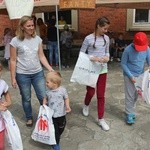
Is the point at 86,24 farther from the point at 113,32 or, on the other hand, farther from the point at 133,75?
the point at 133,75

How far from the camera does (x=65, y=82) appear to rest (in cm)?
734

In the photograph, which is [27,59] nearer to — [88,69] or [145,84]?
[88,69]

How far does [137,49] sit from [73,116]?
1.65 m

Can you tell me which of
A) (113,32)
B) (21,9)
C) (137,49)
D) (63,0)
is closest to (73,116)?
(137,49)

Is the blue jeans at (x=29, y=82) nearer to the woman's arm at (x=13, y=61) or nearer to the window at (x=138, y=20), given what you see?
the woman's arm at (x=13, y=61)

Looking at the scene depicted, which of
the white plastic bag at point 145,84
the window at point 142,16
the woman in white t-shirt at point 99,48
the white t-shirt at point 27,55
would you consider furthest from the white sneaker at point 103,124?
the window at point 142,16

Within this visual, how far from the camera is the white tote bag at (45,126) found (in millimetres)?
3611

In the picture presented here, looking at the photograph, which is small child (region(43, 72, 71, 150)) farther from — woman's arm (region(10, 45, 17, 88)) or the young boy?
the young boy

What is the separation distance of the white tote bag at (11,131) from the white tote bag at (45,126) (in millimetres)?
390

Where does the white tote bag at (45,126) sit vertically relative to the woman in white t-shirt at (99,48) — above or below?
below

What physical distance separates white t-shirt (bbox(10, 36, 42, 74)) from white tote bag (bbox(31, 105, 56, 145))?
2.36 feet

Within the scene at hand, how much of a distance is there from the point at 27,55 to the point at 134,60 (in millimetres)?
1540

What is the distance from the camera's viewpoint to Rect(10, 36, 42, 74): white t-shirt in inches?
157

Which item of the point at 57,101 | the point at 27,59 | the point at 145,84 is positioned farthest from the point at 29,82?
the point at 145,84
